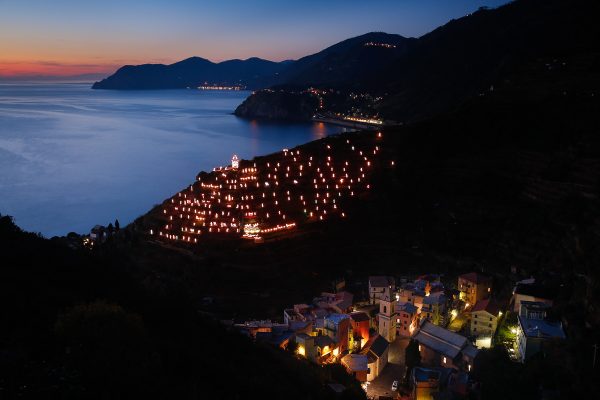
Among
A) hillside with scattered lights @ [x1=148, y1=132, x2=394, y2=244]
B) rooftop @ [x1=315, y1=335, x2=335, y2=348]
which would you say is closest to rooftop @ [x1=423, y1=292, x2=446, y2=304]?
rooftop @ [x1=315, y1=335, x2=335, y2=348]

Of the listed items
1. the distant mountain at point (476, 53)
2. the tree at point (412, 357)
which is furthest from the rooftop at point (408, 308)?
the distant mountain at point (476, 53)

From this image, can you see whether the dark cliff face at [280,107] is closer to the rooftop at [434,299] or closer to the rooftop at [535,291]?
the rooftop at [434,299]

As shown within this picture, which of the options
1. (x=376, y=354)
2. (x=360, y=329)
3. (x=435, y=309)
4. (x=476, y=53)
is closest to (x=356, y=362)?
(x=376, y=354)

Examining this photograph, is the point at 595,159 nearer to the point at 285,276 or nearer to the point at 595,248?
the point at 595,248

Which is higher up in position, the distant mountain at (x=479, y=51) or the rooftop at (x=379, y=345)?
the distant mountain at (x=479, y=51)

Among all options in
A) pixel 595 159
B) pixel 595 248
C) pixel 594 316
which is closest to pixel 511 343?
pixel 594 316

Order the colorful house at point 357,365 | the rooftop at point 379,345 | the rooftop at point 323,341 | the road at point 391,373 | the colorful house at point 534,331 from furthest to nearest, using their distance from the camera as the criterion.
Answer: the rooftop at point 323,341 → the rooftop at point 379,345 → the colorful house at point 357,365 → the road at point 391,373 → the colorful house at point 534,331

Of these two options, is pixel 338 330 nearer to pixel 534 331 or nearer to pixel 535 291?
pixel 534 331
